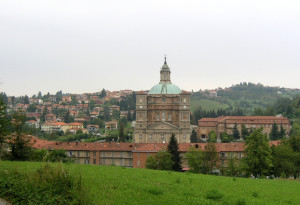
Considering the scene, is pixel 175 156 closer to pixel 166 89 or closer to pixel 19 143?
pixel 19 143

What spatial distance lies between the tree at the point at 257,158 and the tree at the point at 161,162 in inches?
282

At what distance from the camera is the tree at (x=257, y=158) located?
108 ft

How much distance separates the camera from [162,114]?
73.9 meters

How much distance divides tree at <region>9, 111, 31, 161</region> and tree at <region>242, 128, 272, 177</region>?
18.9 m

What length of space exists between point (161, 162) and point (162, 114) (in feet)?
126

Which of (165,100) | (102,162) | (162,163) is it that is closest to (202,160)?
(162,163)

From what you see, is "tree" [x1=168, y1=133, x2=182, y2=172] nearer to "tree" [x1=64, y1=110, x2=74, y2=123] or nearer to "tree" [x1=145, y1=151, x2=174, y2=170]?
"tree" [x1=145, y1=151, x2=174, y2=170]

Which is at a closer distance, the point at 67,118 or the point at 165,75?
the point at 165,75

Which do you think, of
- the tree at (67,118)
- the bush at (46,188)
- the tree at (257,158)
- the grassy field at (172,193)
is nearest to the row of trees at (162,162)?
the tree at (257,158)

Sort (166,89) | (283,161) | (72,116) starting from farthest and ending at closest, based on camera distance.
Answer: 1. (72,116)
2. (166,89)
3. (283,161)

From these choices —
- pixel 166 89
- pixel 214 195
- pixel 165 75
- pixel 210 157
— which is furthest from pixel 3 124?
pixel 165 75

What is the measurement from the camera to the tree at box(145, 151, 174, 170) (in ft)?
116

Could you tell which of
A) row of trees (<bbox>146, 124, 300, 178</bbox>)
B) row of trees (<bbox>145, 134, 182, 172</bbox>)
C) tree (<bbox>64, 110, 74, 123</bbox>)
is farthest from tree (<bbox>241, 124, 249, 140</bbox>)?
tree (<bbox>64, 110, 74, 123</bbox>)

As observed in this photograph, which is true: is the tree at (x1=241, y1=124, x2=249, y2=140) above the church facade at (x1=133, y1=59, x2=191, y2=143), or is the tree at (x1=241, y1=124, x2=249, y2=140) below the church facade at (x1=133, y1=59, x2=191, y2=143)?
below
